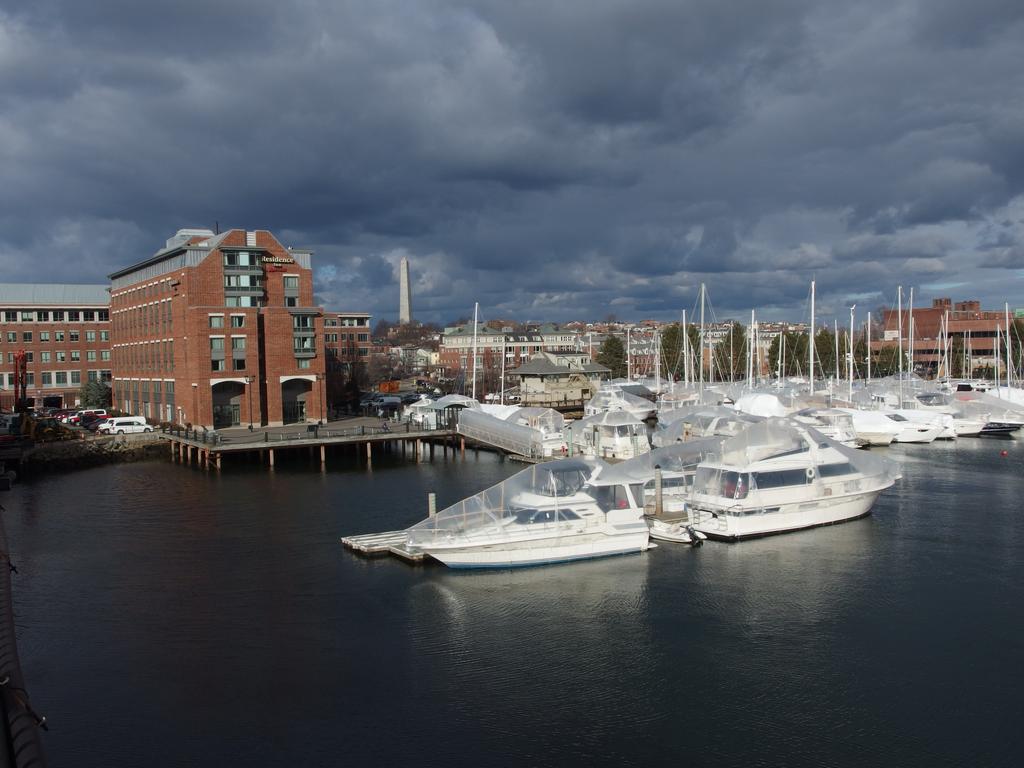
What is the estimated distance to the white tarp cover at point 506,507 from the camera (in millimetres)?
29438

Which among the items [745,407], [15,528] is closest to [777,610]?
[15,528]

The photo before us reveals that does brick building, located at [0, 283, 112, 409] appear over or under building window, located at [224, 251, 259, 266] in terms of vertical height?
under

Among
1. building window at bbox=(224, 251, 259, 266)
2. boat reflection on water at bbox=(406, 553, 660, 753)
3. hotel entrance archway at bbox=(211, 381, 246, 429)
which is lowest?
boat reflection on water at bbox=(406, 553, 660, 753)

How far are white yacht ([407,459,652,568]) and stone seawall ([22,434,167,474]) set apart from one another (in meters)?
36.0

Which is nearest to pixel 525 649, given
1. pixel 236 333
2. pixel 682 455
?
pixel 682 455

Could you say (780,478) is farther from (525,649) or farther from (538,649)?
(525,649)

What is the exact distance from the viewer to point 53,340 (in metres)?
90.1

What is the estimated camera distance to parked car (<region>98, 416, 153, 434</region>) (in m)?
63.8

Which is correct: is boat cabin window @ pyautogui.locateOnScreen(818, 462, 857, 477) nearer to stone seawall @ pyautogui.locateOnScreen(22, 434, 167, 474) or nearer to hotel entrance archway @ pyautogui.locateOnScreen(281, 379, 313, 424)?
hotel entrance archway @ pyautogui.locateOnScreen(281, 379, 313, 424)

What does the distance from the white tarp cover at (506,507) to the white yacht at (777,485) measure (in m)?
6.32

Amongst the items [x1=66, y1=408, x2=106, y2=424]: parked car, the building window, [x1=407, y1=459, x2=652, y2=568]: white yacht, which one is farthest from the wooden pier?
[x1=407, y1=459, x2=652, y2=568]: white yacht

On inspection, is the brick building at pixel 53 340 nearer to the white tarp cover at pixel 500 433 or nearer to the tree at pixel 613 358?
the white tarp cover at pixel 500 433

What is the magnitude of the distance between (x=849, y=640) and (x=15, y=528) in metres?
34.6

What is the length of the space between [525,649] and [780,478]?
16.6 meters
